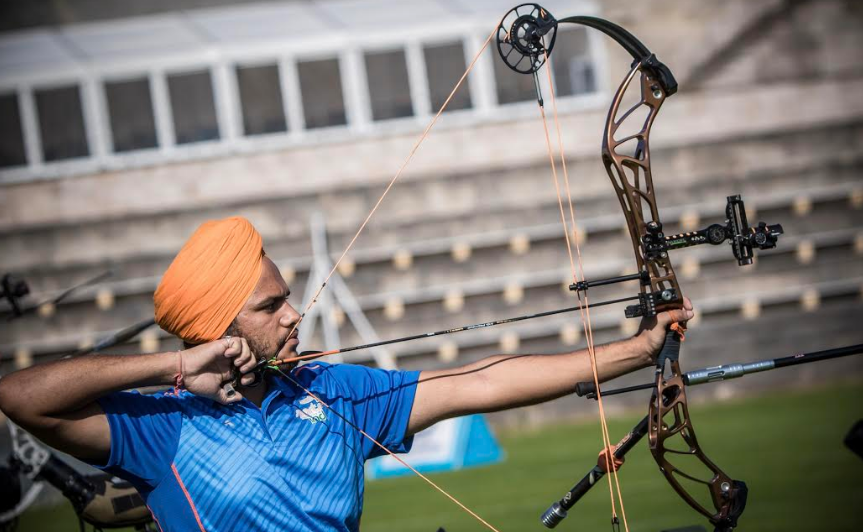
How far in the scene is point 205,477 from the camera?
7.48 feet

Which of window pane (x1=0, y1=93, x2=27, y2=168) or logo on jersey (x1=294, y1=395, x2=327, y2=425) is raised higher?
window pane (x1=0, y1=93, x2=27, y2=168)

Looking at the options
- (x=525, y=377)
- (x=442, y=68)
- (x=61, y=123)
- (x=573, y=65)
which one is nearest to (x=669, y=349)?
(x=525, y=377)

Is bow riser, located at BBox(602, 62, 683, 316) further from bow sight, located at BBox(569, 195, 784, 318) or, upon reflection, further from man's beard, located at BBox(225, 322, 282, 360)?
man's beard, located at BBox(225, 322, 282, 360)

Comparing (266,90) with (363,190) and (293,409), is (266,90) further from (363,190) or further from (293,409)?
(293,409)

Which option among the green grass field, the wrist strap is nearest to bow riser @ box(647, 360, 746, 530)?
the wrist strap

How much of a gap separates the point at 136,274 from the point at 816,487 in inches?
299

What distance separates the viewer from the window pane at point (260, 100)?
39.3 feet

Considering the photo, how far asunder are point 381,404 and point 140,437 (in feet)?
2.11

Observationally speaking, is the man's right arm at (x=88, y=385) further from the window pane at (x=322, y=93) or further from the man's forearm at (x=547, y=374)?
the window pane at (x=322, y=93)

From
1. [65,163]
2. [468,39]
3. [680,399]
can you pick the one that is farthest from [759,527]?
[65,163]

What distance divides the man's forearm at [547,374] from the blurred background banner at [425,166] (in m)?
7.54

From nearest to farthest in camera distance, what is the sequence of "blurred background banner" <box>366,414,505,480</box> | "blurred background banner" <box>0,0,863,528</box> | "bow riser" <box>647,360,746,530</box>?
"bow riser" <box>647,360,746,530</box> → "blurred background banner" <box>366,414,505,480</box> → "blurred background banner" <box>0,0,863,528</box>

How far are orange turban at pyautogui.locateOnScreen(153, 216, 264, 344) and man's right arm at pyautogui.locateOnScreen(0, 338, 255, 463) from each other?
0.12 meters

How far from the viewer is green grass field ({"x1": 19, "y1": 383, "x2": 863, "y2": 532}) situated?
5027 millimetres
